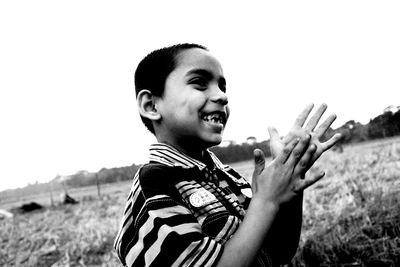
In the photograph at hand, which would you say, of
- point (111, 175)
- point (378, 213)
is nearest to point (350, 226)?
point (378, 213)

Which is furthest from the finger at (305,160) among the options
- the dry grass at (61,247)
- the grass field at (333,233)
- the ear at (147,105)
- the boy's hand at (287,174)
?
the dry grass at (61,247)

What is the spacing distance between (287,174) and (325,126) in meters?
0.26

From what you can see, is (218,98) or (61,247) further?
(61,247)

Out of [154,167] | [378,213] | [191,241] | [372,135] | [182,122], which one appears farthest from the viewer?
[372,135]

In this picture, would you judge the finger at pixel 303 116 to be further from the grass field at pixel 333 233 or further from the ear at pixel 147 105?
the grass field at pixel 333 233

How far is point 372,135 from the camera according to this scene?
22.9 meters

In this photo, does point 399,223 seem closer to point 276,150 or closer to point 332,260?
point 332,260

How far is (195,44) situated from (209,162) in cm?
50

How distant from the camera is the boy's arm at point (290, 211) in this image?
1.12 m

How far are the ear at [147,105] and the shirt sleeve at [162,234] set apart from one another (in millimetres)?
389

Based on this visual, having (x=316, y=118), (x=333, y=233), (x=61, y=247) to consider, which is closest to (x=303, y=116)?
(x=316, y=118)

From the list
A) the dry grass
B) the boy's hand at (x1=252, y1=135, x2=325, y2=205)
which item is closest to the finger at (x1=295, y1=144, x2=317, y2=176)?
the boy's hand at (x1=252, y1=135, x2=325, y2=205)

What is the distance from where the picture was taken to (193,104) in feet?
4.01

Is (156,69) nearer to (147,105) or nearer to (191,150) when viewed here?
(147,105)
